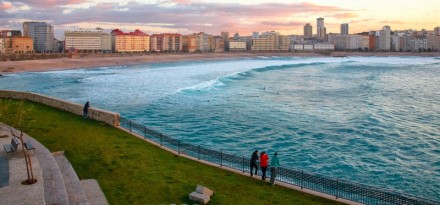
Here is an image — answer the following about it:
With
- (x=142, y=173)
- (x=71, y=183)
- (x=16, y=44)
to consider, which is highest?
(x=16, y=44)

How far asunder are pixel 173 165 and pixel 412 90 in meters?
49.2

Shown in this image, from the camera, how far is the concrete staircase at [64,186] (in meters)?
10.8

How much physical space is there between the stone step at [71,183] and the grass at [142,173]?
1.05ft

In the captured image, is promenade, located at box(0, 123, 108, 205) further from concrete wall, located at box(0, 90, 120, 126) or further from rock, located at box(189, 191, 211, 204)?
concrete wall, located at box(0, 90, 120, 126)

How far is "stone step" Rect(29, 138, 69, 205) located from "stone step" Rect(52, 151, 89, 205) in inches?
8.8

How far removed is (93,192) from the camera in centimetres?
1205

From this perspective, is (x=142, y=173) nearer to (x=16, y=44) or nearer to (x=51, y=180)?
(x=51, y=180)

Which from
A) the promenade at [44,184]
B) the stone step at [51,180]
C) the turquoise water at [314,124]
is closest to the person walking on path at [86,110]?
the turquoise water at [314,124]

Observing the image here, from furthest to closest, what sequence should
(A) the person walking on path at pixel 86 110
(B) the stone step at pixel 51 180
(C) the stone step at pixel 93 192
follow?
(A) the person walking on path at pixel 86 110
(C) the stone step at pixel 93 192
(B) the stone step at pixel 51 180

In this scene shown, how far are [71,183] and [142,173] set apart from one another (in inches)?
97.2

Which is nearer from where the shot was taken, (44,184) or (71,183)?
(44,184)

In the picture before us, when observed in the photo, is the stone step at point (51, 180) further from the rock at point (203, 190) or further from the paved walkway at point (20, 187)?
the rock at point (203, 190)

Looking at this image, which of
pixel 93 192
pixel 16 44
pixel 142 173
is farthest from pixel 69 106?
pixel 16 44

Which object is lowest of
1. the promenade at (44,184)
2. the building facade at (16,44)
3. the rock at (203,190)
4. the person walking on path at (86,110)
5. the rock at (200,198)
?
the rock at (200,198)
